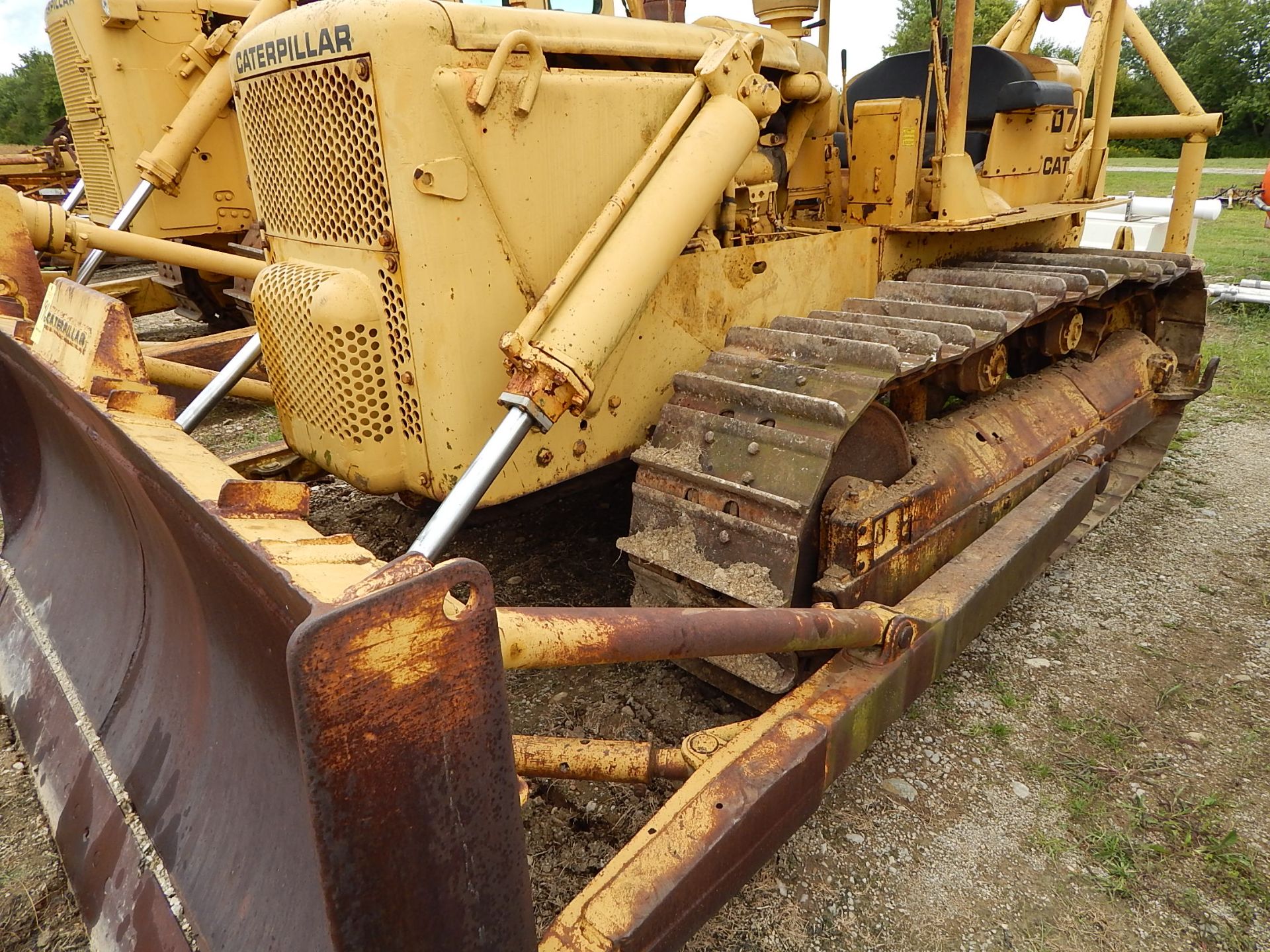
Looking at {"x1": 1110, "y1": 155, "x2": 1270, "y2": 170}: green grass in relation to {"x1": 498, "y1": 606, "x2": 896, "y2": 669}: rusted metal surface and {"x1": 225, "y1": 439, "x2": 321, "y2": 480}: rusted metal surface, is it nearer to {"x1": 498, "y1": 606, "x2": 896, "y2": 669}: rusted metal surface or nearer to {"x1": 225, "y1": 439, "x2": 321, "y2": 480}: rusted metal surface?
{"x1": 225, "y1": 439, "x2": 321, "y2": 480}: rusted metal surface

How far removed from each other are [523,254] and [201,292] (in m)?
4.96

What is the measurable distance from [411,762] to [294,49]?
5.93 ft

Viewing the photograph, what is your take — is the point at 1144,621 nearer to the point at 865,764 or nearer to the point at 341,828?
the point at 865,764

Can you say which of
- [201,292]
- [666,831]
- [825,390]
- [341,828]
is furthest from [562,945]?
[201,292]

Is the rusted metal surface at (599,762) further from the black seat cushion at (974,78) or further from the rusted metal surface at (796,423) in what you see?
the black seat cushion at (974,78)

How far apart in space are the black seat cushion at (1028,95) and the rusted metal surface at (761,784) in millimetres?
2279

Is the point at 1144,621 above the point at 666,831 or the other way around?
the other way around

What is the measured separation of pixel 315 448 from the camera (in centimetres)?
243

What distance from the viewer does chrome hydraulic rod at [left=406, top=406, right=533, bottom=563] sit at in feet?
5.59

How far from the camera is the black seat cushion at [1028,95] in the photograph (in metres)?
3.76

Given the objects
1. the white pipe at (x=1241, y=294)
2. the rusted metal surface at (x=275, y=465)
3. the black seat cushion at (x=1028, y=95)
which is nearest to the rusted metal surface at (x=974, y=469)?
the black seat cushion at (x=1028, y=95)

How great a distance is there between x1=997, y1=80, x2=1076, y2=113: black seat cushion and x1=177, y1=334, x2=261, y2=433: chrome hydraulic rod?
326cm

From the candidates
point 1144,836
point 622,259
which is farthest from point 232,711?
point 1144,836

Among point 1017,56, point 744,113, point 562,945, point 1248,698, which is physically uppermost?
point 1017,56
